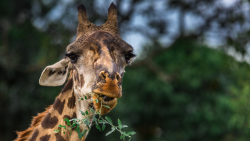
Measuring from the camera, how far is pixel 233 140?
500 inches

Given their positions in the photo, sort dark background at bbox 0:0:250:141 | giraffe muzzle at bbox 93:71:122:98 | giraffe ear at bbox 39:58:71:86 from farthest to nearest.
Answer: dark background at bbox 0:0:250:141 < giraffe ear at bbox 39:58:71:86 < giraffe muzzle at bbox 93:71:122:98

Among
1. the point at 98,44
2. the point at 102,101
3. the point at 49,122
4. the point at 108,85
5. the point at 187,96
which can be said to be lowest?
the point at 49,122

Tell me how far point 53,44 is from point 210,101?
274 inches

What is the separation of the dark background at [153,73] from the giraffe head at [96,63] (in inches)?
275

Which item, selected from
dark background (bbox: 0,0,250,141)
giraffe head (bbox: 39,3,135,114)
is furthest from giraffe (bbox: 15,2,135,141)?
dark background (bbox: 0,0,250,141)

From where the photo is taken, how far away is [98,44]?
12.5ft

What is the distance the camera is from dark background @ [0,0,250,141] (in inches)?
444

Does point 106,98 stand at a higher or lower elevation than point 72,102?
lower

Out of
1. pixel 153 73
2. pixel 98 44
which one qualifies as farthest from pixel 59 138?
pixel 153 73

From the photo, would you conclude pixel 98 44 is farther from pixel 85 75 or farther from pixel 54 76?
pixel 54 76

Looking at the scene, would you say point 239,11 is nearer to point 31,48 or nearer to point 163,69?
point 163,69

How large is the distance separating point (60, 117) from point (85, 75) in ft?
2.51

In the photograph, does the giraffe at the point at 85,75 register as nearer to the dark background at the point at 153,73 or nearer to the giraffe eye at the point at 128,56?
the giraffe eye at the point at 128,56

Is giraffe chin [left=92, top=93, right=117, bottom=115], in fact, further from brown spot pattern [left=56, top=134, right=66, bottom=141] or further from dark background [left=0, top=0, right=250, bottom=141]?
dark background [left=0, top=0, right=250, bottom=141]
